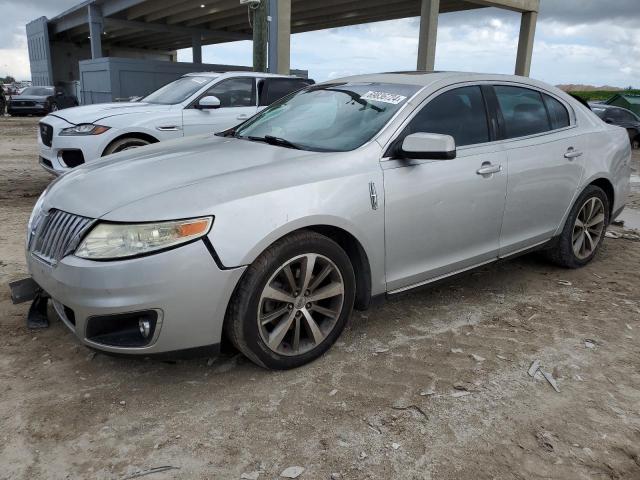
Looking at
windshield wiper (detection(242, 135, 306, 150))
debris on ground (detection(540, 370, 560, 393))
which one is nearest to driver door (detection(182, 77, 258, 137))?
windshield wiper (detection(242, 135, 306, 150))

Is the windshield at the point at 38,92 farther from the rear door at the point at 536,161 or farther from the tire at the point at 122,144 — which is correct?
the rear door at the point at 536,161

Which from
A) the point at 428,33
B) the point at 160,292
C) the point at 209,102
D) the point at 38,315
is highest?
the point at 428,33

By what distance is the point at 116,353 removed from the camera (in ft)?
8.32

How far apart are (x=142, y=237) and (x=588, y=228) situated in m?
3.87

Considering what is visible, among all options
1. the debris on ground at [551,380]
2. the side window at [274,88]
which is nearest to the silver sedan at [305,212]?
the debris on ground at [551,380]

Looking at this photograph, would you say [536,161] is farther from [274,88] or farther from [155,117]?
[274,88]

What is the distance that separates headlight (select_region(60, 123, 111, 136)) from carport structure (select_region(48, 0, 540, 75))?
8618 millimetres

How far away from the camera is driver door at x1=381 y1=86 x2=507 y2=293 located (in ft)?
10.4

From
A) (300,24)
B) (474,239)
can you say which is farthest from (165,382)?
(300,24)

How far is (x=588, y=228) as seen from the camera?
469 centimetres

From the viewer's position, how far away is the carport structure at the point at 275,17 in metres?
14.6

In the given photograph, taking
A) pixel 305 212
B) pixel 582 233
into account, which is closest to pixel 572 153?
pixel 582 233

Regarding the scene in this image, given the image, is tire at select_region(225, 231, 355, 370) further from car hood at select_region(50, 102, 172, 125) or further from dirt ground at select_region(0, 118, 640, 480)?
car hood at select_region(50, 102, 172, 125)

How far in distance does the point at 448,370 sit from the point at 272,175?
4.78ft
